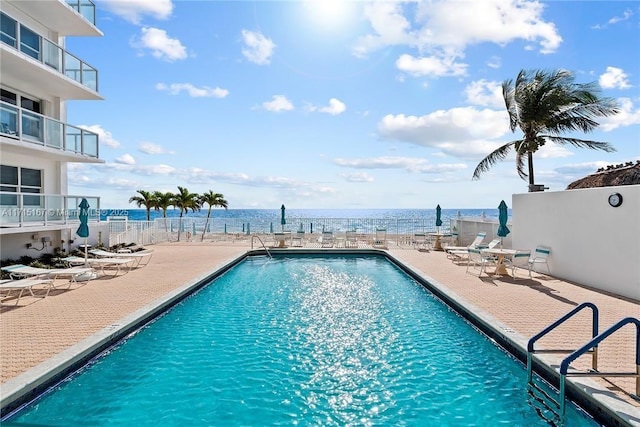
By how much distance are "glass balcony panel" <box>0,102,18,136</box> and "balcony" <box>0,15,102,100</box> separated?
1466mm

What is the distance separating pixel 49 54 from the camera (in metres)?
12.5

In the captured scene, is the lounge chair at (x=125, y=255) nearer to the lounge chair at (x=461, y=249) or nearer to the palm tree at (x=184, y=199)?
the lounge chair at (x=461, y=249)

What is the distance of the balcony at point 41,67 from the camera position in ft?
35.9

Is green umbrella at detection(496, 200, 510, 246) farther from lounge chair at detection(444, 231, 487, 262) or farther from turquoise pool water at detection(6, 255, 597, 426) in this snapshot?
turquoise pool water at detection(6, 255, 597, 426)

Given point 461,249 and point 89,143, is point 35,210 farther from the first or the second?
point 461,249

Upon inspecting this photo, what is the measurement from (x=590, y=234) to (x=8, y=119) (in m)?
15.5

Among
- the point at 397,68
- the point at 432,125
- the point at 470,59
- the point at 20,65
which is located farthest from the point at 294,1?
the point at 432,125

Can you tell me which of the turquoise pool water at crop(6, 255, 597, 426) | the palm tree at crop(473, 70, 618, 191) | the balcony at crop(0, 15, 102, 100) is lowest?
the turquoise pool water at crop(6, 255, 597, 426)

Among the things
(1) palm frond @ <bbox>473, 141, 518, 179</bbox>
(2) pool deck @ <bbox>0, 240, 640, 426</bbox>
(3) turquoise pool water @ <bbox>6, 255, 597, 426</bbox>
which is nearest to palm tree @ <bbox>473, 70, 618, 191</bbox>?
(1) palm frond @ <bbox>473, 141, 518, 179</bbox>

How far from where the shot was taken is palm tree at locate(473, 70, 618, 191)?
13164 mm

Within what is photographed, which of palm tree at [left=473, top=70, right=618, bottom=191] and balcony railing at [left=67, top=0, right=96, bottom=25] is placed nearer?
palm tree at [left=473, top=70, right=618, bottom=191]

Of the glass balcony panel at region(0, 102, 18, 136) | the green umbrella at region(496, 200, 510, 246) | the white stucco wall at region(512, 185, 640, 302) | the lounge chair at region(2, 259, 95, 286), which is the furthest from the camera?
the green umbrella at region(496, 200, 510, 246)

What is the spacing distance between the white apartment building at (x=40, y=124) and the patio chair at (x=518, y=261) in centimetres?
1372

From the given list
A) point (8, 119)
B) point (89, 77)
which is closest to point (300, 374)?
point (8, 119)
